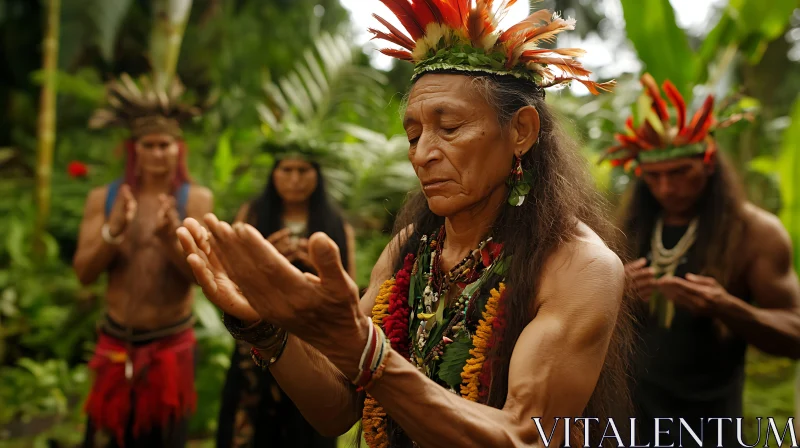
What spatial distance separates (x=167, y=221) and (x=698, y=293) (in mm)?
2710

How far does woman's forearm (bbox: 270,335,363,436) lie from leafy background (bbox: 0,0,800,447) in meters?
1.05

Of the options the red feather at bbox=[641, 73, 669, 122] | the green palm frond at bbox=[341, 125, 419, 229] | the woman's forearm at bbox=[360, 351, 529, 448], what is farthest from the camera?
the green palm frond at bbox=[341, 125, 419, 229]

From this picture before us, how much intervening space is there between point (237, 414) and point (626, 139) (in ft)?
8.76

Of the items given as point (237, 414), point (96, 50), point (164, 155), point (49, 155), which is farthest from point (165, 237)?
point (96, 50)

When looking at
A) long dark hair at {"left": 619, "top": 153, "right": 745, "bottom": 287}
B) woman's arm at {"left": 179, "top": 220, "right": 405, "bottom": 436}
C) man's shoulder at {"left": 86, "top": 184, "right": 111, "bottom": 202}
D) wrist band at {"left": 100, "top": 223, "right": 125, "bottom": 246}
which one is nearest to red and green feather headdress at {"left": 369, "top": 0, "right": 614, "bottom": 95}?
woman's arm at {"left": 179, "top": 220, "right": 405, "bottom": 436}

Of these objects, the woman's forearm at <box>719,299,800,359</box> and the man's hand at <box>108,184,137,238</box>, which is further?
the man's hand at <box>108,184,137,238</box>

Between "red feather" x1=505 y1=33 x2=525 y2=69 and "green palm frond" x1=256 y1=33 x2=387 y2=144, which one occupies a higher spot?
"red feather" x1=505 y1=33 x2=525 y2=69

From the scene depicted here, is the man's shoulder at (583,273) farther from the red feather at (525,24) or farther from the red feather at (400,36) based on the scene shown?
the red feather at (400,36)

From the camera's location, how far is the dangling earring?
1.88m

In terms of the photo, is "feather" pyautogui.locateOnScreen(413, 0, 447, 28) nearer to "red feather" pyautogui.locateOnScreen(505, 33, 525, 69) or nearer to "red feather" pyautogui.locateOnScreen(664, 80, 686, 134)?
"red feather" pyautogui.locateOnScreen(505, 33, 525, 69)

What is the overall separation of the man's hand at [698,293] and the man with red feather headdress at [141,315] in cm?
256

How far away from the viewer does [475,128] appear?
1812 mm

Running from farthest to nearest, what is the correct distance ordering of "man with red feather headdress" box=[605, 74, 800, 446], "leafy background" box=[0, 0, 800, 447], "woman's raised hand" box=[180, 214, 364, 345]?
"leafy background" box=[0, 0, 800, 447] → "man with red feather headdress" box=[605, 74, 800, 446] → "woman's raised hand" box=[180, 214, 364, 345]

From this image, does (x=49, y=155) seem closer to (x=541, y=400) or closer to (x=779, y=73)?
(x=541, y=400)
